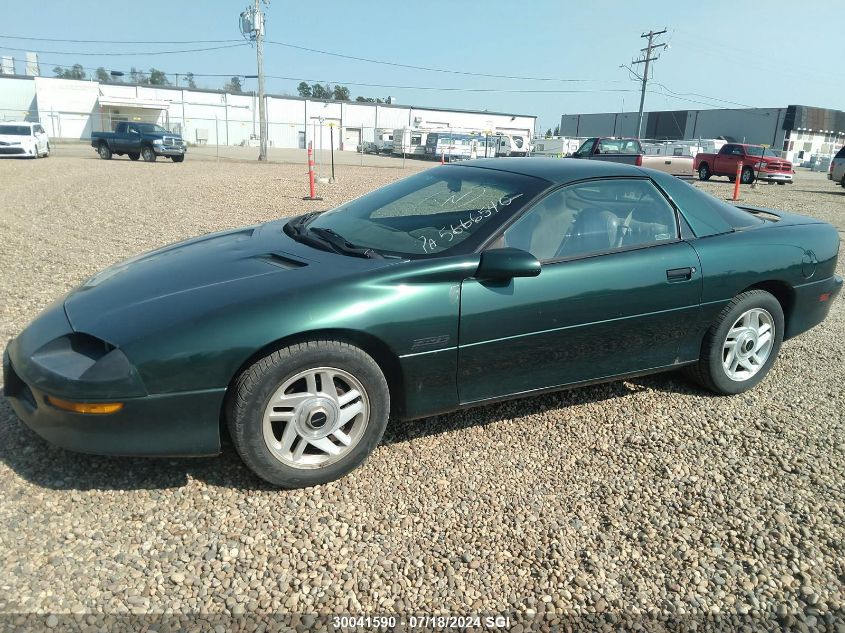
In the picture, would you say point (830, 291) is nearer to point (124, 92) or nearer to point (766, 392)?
point (766, 392)

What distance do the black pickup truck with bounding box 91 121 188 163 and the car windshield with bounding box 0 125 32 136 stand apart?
2887 millimetres

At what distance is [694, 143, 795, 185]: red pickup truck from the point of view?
25359mm

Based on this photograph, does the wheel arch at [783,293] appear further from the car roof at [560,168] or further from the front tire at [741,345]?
the car roof at [560,168]

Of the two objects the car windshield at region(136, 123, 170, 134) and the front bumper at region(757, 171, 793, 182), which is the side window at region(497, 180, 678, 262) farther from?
the car windshield at region(136, 123, 170, 134)

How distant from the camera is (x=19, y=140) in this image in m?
23.6

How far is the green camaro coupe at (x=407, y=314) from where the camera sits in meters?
2.50

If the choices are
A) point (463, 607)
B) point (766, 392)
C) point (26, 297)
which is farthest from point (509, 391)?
point (26, 297)

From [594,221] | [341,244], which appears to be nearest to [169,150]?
[341,244]

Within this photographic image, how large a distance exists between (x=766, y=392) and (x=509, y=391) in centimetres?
198

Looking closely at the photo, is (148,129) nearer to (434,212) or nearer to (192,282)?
(434,212)

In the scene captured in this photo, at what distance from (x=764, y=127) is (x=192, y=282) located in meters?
67.5

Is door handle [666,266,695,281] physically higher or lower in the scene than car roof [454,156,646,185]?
lower

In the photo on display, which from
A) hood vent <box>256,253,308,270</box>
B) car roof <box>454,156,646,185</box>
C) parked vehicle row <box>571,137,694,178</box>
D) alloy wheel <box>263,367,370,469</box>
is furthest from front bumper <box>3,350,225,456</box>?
parked vehicle row <box>571,137,694,178</box>

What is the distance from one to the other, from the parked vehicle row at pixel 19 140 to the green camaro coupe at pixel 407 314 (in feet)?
81.5
